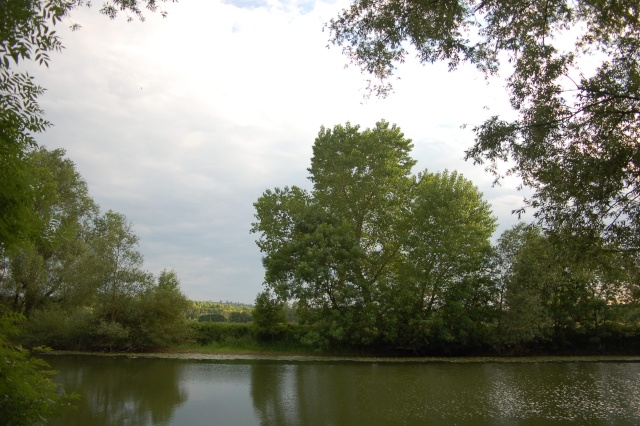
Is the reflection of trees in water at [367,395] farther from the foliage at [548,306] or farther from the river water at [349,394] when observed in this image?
the foliage at [548,306]

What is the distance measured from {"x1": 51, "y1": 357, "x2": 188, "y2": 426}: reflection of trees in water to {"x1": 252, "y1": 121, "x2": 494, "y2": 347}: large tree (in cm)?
822

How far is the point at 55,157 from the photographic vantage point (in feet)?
93.5

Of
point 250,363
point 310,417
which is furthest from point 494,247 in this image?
point 310,417

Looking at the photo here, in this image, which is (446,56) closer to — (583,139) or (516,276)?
(583,139)

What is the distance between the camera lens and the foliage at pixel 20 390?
3721 mm

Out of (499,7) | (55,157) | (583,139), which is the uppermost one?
(55,157)

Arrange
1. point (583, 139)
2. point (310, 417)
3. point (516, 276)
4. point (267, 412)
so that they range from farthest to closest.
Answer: point (516, 276) → point (267, 412) → point (310, 417) → point (583, 139)

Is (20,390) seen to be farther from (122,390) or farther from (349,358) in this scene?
(349,358)

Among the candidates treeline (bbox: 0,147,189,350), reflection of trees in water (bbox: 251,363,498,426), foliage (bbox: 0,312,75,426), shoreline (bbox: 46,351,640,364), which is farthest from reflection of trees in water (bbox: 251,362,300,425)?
treeline (bbox: 0,147,189,350)

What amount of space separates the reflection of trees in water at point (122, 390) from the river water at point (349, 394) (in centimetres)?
3

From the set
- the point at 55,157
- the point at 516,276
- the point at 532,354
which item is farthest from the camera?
the point at 55,157

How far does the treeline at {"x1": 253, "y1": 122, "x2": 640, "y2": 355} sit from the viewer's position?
2325 cm

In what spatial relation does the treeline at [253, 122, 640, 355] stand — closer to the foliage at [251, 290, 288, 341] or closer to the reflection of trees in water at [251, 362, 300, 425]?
the foliage at [251, 290, 288, 341]

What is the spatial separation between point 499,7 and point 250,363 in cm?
1884
